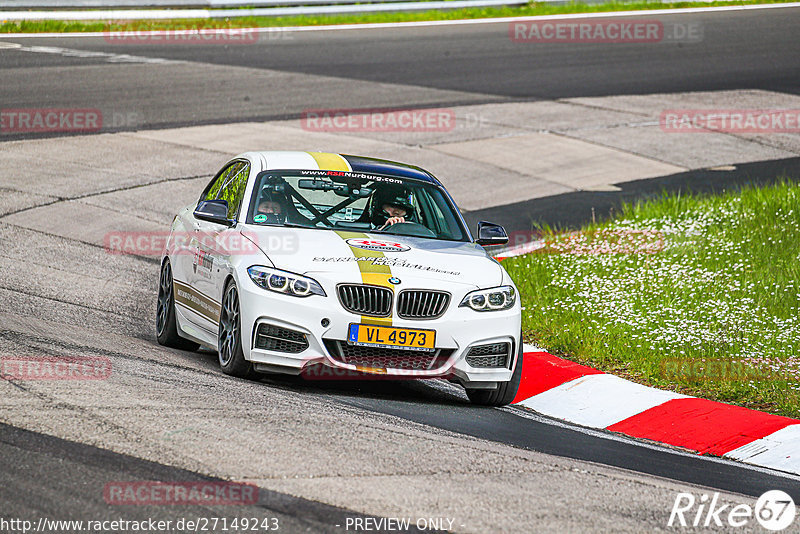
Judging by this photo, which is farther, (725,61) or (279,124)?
(725,61)

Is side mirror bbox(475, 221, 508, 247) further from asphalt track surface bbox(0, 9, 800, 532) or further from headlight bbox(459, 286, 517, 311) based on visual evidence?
asphalt track surface bbox(0, 9, 800, 532)

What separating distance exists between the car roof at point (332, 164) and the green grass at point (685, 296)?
1853mm

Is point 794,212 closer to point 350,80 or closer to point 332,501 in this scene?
point 332,501

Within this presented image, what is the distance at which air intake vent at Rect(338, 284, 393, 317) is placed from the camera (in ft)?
25.2

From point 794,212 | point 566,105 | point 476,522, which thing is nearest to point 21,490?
point 476,522

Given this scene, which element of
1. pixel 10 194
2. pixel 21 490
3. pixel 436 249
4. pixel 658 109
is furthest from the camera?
pixel 658 109

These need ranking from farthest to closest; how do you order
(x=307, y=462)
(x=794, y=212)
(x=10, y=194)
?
(x=10, y=194), (x=794, y=212), (x=307, y=462)

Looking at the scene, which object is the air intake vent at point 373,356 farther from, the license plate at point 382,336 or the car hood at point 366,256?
the car hood at point 366,256

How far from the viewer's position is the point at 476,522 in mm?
5047

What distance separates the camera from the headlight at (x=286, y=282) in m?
7.68

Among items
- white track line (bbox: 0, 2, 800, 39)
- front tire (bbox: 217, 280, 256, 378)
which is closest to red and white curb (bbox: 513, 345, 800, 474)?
front tire (bbox: 217, 280, 256, 378)

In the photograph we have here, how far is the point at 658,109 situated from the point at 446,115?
4.15 meters

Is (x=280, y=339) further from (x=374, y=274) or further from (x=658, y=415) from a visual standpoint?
(x=658, y=415)

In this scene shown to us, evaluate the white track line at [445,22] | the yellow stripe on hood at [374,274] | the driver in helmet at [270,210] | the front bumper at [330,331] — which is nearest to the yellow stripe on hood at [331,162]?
the driver in helmet at [270,210]
